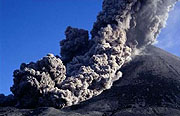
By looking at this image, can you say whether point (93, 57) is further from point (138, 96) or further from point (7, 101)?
point (7, 101)

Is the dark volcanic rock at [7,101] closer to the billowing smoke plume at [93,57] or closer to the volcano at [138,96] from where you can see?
the volcano at [138,96]

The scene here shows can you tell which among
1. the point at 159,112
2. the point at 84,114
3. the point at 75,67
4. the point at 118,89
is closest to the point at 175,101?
the point at 159,112

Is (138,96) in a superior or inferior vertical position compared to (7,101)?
inferior

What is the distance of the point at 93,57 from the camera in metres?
29.8

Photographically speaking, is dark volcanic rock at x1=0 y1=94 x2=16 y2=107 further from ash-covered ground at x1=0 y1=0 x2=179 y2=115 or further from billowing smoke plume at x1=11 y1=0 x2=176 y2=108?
billowing smoke plume at x1=11 y1=0 x2=176 y2=108

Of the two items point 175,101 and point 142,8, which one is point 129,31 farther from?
point 175,101

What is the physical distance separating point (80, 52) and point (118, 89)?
29.8 feet

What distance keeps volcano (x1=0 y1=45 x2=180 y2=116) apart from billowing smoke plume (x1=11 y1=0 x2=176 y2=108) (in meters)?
1.41

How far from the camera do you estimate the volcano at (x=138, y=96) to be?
22.5 metres

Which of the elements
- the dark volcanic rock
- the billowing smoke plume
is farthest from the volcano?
the billowing smoke plume

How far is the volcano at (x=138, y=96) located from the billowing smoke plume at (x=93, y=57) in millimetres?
1410

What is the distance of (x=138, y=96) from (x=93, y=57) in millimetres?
6372

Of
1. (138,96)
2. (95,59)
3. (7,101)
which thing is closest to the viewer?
(138,96)

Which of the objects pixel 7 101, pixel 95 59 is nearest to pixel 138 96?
Answer: pixel 95 59
